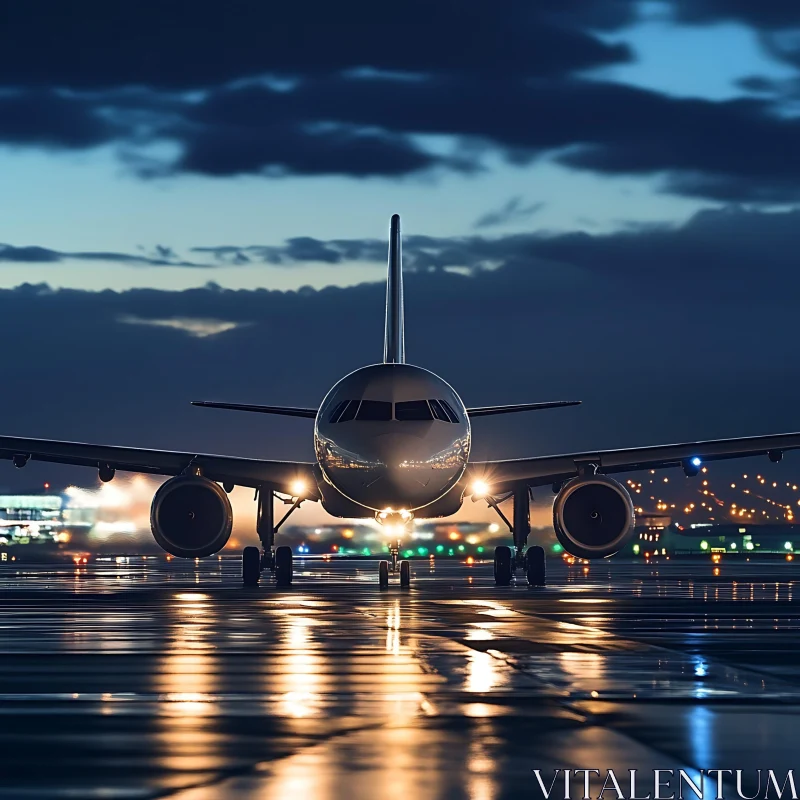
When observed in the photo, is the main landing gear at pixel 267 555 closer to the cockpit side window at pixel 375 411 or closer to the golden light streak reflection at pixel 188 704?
the cockpit side window at pixel 375 411

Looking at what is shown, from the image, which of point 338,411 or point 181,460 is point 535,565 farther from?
point 181,460

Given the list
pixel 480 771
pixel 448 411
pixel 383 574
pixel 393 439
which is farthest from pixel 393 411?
pixel 480 771

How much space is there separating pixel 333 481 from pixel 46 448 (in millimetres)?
8178

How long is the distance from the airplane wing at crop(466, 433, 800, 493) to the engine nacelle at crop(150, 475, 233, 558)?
244 inches

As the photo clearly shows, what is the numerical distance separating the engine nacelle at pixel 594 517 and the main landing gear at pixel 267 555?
6825mm

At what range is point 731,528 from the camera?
147m

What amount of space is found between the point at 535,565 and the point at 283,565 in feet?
20.8

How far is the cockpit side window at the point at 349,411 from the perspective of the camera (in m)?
35.2

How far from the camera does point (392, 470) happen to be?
34.2m

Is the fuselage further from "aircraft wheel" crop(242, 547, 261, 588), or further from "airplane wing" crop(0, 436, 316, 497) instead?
"aircraft wheel" crop(242, 547, 261, 588)

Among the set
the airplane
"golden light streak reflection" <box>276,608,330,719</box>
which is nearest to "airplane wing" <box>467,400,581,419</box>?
the airplane

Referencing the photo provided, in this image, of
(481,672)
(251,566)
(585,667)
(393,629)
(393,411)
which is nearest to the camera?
(481,672)

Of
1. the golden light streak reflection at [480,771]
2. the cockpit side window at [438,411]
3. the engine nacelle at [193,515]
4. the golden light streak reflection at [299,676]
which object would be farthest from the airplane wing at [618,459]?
the golden light streak reflection at [480,771]

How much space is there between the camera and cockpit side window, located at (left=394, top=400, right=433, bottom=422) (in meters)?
34.8
